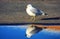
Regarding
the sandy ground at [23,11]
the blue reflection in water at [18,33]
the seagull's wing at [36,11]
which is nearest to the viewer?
the blue reflection in water at [18,33]

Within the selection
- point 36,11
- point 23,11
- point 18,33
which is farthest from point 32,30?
point 23,11

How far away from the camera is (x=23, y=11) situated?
6.86 metres

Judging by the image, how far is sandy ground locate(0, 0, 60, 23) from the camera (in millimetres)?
6352

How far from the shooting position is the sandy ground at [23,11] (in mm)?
6352

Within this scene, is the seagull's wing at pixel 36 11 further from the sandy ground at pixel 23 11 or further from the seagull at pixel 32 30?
the seagull at pixel 32 30

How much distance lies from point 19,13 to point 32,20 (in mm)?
514

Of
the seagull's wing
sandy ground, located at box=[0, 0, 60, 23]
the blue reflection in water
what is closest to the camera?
the blue reflection in water

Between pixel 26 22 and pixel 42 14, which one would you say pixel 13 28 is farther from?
pixel 42 14

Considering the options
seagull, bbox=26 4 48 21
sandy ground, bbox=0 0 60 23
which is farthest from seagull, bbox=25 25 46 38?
seagull, bbox=26 4 48 21

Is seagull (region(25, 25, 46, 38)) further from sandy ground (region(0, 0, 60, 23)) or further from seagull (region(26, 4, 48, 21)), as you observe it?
seagull (region(26, 4, 48, 21))

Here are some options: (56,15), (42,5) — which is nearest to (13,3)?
(42,5)

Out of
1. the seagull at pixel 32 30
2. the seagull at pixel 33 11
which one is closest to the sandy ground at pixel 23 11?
the seagull at pixel 33 11

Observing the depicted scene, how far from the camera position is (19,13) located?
672cm

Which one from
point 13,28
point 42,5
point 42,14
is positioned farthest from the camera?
point 42,5
